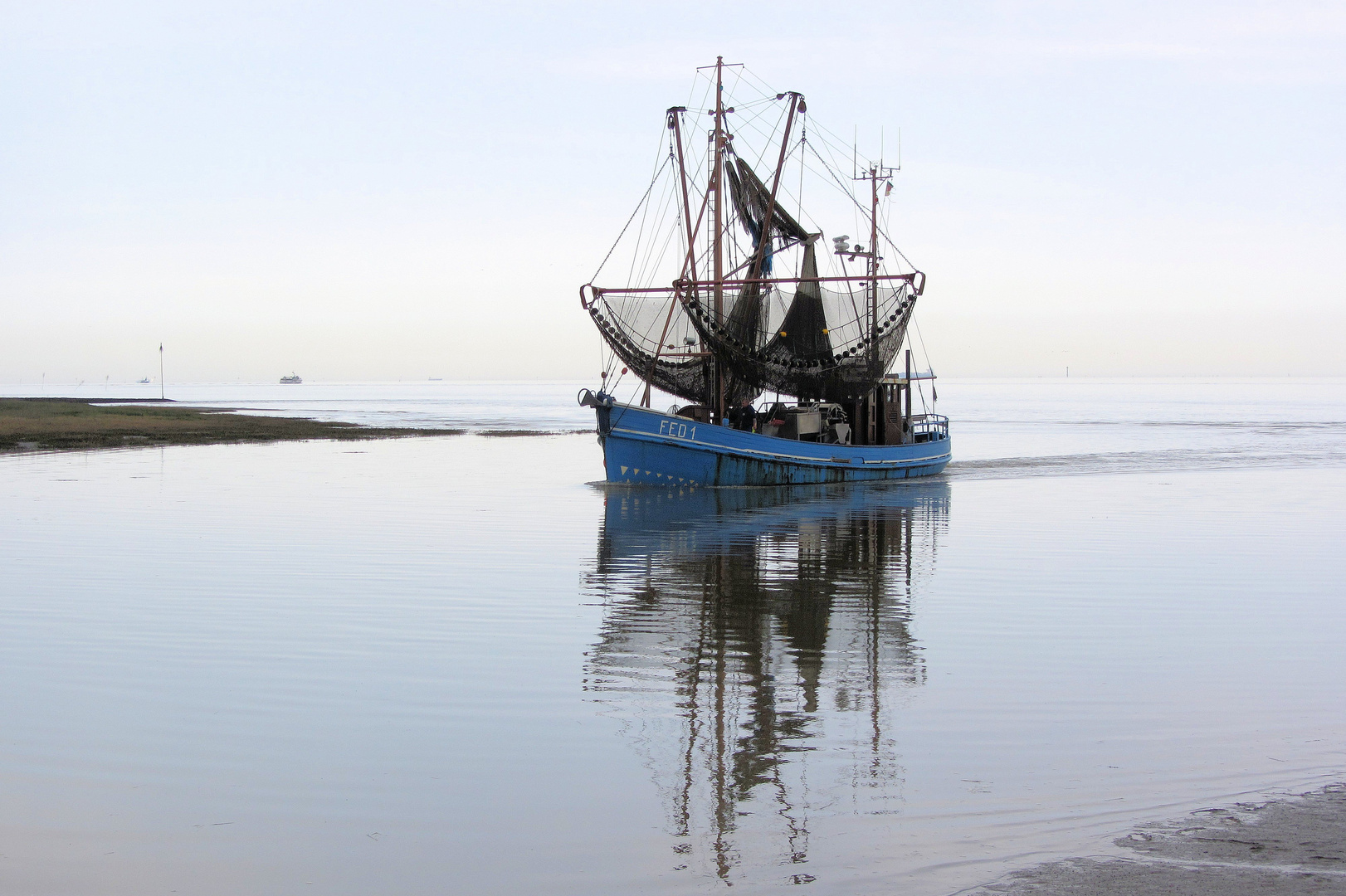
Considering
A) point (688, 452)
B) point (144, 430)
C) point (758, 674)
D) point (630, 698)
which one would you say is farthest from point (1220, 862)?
point (144, 430)

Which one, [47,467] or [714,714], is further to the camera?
[47,467]

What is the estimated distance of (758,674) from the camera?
10.3 metres

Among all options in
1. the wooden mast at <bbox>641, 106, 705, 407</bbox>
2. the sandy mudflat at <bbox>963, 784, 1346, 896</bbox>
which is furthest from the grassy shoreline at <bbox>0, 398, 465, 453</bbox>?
the sandy mudflat at <bbox>963, 784, 1346, 896</bbox>

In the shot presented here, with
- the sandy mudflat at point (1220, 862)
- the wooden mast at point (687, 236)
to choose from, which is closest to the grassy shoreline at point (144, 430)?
the wooden mast at point (687, 236)

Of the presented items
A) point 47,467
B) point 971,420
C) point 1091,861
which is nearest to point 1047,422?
point 971,420

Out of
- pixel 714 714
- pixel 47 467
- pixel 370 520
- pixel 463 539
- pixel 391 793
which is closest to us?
pixel 391 793

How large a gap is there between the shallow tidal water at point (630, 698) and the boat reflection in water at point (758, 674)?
1.9 inches

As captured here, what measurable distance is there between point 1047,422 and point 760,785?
276ft

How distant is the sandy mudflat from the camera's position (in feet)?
17.9

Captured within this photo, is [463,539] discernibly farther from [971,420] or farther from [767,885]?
[971,420]

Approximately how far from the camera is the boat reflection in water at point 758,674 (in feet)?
22.2

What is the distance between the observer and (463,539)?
1997cm

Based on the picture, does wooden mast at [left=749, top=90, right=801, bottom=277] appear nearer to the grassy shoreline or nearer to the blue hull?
the blue hull

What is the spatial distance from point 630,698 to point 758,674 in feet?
4.54
